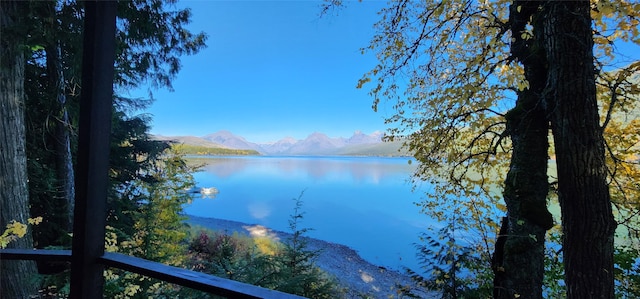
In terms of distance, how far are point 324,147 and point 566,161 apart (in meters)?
89.4

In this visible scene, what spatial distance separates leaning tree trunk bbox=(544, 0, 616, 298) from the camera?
69.7 inches

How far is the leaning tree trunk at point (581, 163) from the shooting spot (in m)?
1.77

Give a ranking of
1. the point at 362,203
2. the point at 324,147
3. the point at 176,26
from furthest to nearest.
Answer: the point at 324,147
the point at 362,203
the point at 176,26

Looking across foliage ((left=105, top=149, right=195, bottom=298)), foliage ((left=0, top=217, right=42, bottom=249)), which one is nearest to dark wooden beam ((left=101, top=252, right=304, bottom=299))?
foliage ((left=105, top=149, right=195, bottom=298))

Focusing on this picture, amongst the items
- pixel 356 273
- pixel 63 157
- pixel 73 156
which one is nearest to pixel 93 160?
pixel 63 157

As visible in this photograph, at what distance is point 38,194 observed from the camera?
4.08m

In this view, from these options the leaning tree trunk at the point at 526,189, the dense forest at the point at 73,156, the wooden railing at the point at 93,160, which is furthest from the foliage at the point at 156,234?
the leaning tree trunk at the point at 526,189

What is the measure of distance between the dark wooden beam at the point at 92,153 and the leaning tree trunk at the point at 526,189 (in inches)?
118

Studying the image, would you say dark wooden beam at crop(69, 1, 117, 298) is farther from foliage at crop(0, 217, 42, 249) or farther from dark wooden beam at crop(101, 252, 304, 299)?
foliage at crop(0, 217, 42, 249)

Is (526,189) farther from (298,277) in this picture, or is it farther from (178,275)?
(178,275)

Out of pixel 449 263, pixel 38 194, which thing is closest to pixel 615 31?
pixel 449 263

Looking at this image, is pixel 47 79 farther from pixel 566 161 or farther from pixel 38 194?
pixel 566 161

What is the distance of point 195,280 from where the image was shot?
76 cm

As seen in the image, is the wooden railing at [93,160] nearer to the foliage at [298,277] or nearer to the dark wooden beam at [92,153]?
the dark wooden beam at [92,153]
